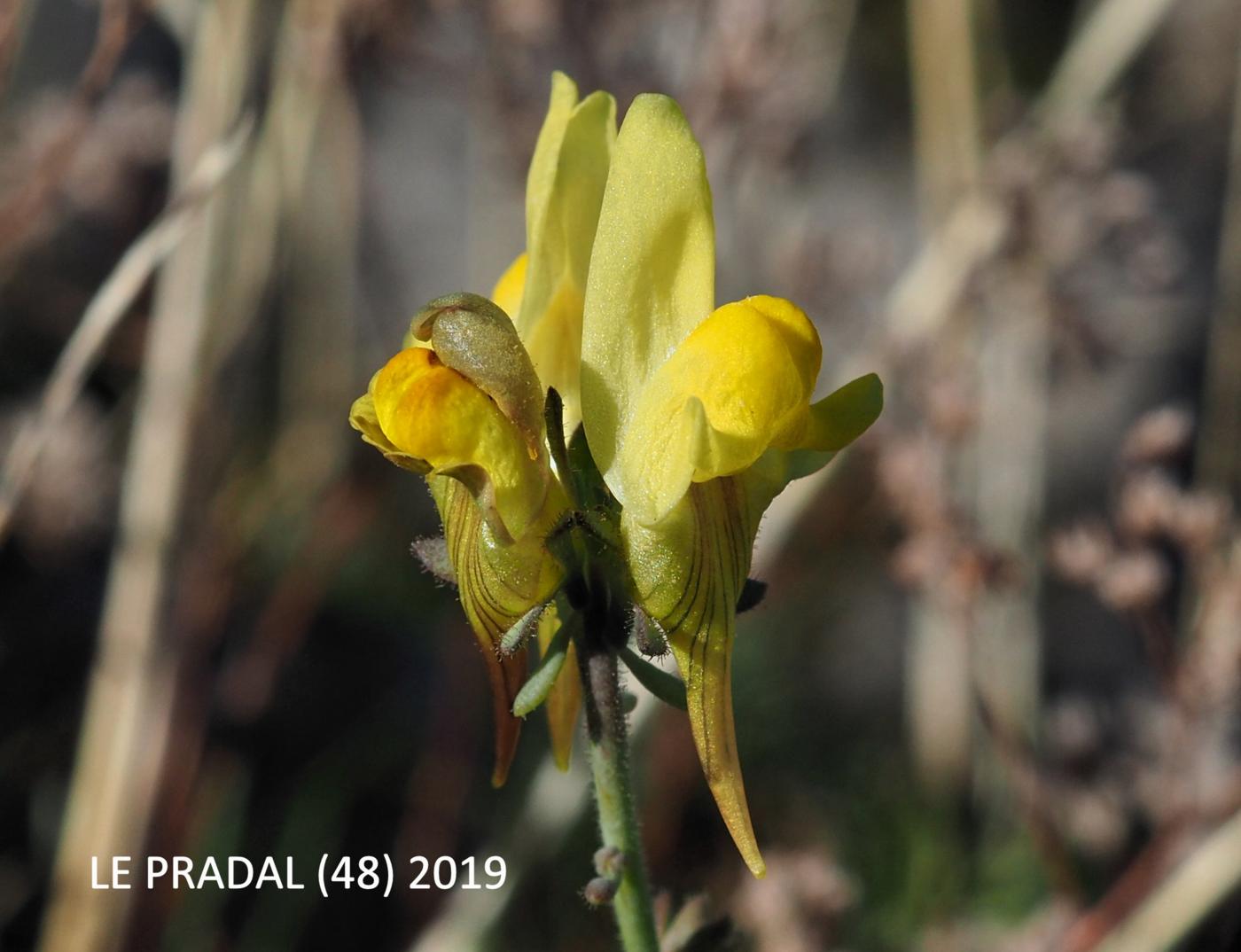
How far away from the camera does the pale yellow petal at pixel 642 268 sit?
85cm

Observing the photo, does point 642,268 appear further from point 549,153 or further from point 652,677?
point 652,677

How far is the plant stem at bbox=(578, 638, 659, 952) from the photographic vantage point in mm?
833

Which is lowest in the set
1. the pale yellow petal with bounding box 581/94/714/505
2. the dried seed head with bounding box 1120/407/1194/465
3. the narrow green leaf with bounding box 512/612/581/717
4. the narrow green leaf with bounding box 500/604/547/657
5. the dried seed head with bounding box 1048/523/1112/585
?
the dried seed head with bounding box 1048/523/1112/585

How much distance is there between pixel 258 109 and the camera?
2326 millimetres

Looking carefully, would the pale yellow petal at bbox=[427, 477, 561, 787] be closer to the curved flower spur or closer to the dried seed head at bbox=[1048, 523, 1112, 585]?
the curved flower spur

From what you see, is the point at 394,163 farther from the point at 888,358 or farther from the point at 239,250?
the point at 888,358

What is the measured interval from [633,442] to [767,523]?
111 centimetres

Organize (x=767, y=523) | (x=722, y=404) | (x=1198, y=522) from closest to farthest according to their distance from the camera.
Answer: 1. (x=722, y=404)
2. (x=1198, y=522)
3. (x=767, y=523)

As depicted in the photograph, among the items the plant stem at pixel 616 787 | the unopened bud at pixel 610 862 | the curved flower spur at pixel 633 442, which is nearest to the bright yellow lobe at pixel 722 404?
the curved flower spur at pixel 633 442

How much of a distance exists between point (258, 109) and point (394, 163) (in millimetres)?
723

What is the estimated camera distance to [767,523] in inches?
76.6

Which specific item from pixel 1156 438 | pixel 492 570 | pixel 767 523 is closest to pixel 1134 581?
pixel 1156 438

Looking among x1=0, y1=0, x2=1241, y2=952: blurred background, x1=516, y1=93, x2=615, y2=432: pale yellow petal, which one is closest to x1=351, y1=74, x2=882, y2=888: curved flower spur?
x1=516, y1=93, x2=615, y2=432: pale yellow petal

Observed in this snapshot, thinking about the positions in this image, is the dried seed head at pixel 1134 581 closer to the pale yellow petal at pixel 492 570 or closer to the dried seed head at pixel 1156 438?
the dried seed head at pixel 1156 438
